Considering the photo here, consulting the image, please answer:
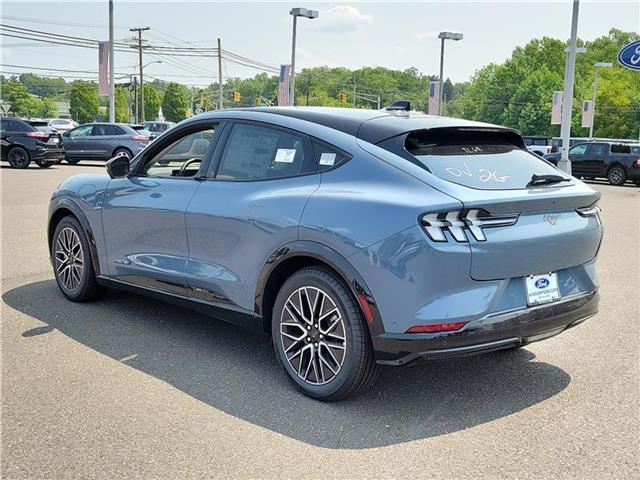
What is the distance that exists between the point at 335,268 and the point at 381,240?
34cm

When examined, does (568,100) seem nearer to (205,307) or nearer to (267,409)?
(205,307)

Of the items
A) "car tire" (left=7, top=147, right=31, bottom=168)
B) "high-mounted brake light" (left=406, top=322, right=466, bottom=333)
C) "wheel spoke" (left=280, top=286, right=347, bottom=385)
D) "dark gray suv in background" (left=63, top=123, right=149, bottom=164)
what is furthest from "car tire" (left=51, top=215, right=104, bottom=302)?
"dark gray suv in background" (left=63, top=123, right=149, bottom=164)

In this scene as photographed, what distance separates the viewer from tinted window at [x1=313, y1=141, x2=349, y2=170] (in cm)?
391

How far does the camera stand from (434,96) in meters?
43.8

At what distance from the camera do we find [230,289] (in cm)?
427

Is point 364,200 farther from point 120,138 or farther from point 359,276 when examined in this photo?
point 120,138

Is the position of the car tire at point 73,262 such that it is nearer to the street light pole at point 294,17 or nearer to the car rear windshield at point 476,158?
the car rear windshield at point 476,158

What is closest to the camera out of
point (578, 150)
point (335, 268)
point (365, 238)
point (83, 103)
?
point (365, 238)

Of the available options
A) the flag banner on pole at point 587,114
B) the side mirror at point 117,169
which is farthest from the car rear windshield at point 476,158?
the flag banner on pole at point 587,114

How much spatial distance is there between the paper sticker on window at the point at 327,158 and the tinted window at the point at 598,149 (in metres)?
23.4

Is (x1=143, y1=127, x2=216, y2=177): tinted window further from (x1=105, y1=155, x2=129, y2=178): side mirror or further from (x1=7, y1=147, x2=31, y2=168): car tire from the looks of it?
(x1=7, y1=147, x2=31, y2=168): car tire

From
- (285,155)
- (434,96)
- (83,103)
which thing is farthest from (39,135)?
(83,103)

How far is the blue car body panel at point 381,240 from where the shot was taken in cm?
337

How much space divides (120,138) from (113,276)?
20556 mm
